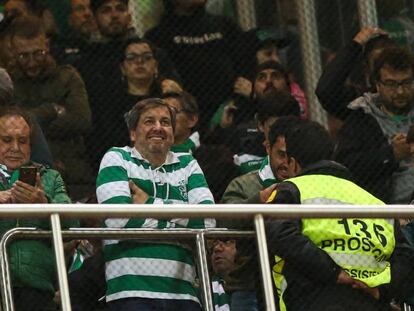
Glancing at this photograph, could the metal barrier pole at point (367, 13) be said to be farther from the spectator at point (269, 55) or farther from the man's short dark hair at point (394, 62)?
the man's short dark hair at point (394, 62)

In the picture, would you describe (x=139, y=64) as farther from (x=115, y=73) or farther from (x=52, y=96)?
(x=52, y=96)

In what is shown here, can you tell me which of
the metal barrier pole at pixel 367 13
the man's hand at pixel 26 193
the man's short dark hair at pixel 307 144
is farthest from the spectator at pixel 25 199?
the metal barrier pole at pixel 367 13

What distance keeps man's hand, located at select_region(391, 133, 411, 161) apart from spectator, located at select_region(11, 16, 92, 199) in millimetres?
1819

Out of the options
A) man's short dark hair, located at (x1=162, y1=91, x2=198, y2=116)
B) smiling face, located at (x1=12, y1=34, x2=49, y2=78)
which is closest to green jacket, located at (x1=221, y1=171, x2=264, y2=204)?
man's short dark hair, located at (x1=162, y1=91, x2=198, y2=116)

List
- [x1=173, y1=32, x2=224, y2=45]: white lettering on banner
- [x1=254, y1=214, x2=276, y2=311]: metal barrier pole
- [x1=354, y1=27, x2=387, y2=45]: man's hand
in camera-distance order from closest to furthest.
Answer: [x1=254, y1=214, x2=276, y2=311]: metal barrier pole < [x1=354, y1=27, x2=387, y2=45]: man's hand < [x1=173, y1=32, x2=224, y2=45]: white lettering on banner

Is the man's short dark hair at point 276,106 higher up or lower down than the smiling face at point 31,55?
lower down

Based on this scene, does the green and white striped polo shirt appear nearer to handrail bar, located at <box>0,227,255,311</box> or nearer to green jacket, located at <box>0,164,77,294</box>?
handrail bar, located at <box>0,227,255,311</box>

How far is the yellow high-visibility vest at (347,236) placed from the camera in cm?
838

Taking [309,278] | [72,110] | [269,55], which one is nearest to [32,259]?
[309,278]

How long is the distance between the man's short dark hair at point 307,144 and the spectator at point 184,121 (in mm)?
1746

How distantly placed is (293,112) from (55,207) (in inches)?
139

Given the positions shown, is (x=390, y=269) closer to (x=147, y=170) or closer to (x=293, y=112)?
(x=147, y=170)

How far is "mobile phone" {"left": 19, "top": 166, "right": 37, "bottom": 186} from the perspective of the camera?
8.76m

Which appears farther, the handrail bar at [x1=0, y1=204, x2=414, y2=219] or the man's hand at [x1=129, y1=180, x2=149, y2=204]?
the man's hand at [x1=129, y1=180, x2=149, y2=204]
